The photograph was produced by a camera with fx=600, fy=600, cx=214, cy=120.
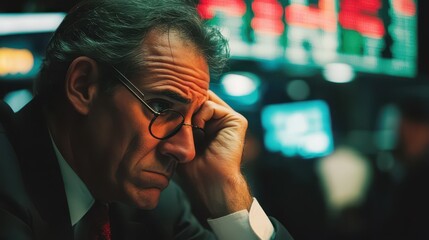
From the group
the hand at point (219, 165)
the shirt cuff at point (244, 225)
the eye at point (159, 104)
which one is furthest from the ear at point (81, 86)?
the shirt cuff at point (244, 225)

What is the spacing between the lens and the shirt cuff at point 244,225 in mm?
1256

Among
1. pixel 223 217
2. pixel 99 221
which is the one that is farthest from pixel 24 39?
pixel 223 217

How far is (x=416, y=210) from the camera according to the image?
2.16 meters

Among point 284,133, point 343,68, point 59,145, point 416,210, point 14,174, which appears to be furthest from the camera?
point 284,133

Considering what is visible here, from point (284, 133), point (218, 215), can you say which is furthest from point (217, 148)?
point (284, 133)

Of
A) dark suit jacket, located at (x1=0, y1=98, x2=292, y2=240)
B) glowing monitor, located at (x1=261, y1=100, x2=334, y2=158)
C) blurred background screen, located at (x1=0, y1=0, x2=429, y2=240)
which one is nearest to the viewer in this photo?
dark suit jacket, located at (x1=0, y1=98, x2=292, y2=240)

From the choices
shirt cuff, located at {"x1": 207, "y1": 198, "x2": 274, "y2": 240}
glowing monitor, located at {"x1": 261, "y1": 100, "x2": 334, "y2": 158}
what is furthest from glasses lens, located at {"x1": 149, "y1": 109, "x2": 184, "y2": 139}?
glowing monitor, located at {"x1": 261, "y1": 100, "x2": 334, "y2": 158}

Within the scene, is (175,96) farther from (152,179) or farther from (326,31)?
(326,31)

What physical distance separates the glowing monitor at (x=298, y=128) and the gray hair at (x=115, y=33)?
2.54 m

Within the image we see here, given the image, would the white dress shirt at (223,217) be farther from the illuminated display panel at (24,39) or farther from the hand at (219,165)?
the illuminated display panel at (24,39)

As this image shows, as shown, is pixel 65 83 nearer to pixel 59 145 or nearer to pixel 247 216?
pixel 59 145

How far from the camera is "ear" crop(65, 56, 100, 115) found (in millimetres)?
1136

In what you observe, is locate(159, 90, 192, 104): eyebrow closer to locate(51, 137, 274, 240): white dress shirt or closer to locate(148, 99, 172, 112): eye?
locate(148, 99, 172, 112): eye

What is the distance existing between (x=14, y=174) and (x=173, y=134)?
297 millimetres
